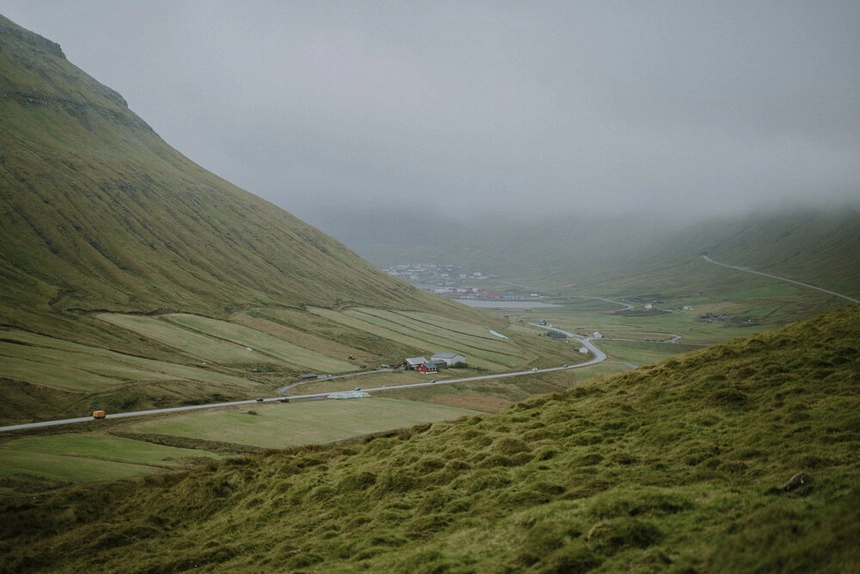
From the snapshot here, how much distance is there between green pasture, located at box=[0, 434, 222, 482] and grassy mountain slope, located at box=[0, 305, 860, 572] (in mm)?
7656

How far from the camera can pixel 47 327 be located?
380 feet

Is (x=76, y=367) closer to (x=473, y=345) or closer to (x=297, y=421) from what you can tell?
(x=297, y=421)

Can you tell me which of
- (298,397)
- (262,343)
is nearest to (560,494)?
(298,397)

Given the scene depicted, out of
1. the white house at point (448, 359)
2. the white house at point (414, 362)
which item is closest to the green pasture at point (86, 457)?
the white house at point (414, 362)

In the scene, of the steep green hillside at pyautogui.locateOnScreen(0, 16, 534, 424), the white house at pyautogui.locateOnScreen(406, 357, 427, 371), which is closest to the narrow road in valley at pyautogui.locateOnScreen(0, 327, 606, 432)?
the steep green hillside at pyautogui.locateOnScreen(0, 16, 534, 424)

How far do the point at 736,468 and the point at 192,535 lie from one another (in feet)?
90.0

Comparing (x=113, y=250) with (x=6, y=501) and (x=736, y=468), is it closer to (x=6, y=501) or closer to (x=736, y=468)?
(x=6, y=501)

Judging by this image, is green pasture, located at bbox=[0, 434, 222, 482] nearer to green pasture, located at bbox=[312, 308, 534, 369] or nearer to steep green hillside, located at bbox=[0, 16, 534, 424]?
steep green hillside, located at bbox=[0, 16, 534, 424]

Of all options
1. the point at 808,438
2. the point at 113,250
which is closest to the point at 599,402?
the point at 808,438

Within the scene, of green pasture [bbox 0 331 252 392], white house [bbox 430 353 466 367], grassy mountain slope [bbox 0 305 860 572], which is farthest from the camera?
white house [bbox 430 353 466 367]

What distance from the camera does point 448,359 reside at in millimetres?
149750

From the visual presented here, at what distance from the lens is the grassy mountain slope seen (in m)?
16.3

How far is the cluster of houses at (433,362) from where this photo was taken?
14062 centimetres

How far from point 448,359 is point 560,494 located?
415ft
